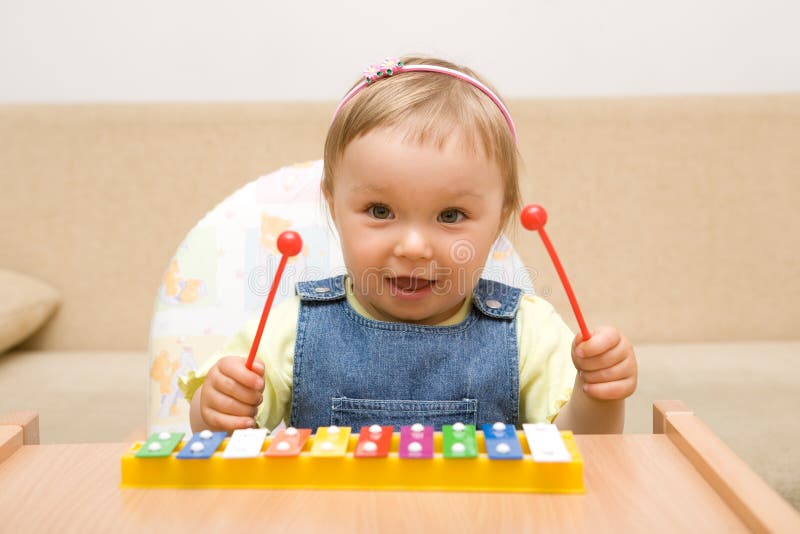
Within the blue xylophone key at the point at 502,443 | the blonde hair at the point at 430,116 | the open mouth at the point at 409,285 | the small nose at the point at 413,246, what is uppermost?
the blonde hair at the point at 430,116

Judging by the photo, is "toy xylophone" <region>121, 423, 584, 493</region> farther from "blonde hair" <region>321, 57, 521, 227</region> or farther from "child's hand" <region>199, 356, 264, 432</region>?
"blonde hair" <region>321, 57, 521, 227</region>

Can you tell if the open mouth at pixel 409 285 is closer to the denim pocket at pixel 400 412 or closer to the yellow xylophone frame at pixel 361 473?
the denim pocket at pixel 400 412

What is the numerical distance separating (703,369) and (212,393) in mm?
1176

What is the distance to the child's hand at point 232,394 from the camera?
0.70 m

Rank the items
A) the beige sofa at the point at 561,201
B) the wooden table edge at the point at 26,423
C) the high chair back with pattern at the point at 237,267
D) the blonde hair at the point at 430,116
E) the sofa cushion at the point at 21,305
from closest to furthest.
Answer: the wooden table edge at the point at 26,423 → the blonde hair at the point at 430,116 → the high chair back with pattern at the point at 237,267 → the sofa cushion at the point at 21,305 → the beige sofa at the point at 561,201

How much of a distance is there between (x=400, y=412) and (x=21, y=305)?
3.94 feet

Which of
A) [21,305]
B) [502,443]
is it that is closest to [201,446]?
[502,443]

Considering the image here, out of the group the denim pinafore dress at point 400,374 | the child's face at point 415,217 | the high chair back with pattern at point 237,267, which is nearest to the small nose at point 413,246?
the child's face at point 415,217

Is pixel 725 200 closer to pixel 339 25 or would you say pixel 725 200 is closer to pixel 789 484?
pixel 789 484

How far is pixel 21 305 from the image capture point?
165cm

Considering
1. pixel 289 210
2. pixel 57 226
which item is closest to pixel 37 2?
pixel 57 226

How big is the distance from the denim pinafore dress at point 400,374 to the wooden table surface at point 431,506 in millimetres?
238

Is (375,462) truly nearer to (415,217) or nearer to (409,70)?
(415,217)

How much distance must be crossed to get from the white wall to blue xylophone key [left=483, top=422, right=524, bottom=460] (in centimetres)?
142
